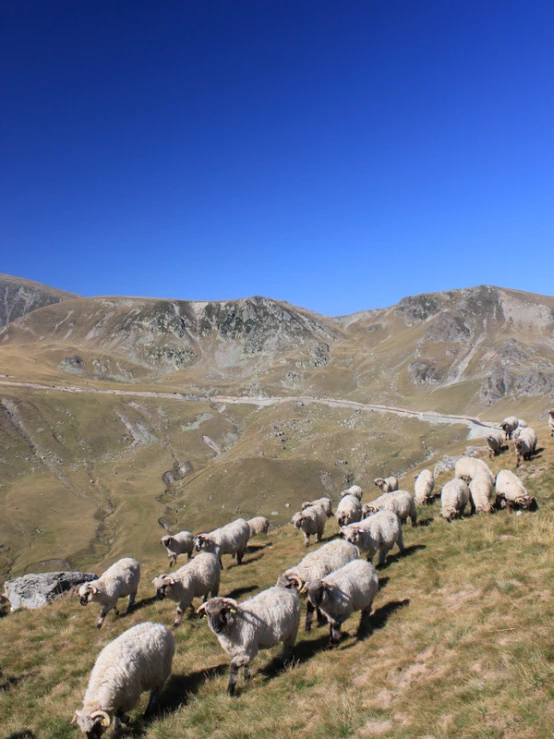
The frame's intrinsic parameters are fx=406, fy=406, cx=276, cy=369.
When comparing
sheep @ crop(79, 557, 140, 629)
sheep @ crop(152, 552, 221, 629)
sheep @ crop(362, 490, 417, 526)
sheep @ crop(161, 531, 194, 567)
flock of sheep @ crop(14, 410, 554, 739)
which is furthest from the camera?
sheep @ crop(161, 531, 194, 567)

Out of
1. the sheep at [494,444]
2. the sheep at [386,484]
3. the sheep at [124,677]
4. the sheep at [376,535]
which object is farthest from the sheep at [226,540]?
the sheep at [494,444]

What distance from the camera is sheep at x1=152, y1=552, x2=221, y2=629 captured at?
16812 mm

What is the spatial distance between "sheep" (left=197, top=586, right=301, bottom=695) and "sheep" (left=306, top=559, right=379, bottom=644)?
3.26 feet

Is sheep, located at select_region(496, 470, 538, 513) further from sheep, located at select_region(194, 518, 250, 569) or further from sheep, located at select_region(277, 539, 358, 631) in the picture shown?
sheep, located at select_region(194, 518, 250, 569)

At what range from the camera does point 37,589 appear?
24.0 m

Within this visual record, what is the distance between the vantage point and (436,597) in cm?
1333

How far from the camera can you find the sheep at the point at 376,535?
17109 mm

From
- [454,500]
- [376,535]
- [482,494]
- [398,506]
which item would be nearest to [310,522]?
[398,506]

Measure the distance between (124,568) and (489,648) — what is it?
641 inches

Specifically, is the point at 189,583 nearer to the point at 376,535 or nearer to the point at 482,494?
the point at 376,535

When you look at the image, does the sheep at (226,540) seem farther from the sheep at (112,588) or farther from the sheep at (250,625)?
the sheep at (250,625)

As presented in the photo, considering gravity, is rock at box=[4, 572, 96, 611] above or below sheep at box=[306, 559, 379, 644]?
below

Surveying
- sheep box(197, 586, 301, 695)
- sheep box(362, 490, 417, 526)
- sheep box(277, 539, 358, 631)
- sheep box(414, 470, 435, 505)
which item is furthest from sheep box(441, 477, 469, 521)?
sheep box(197, 586, 301, 695)

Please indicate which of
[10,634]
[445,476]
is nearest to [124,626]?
[10,634]
